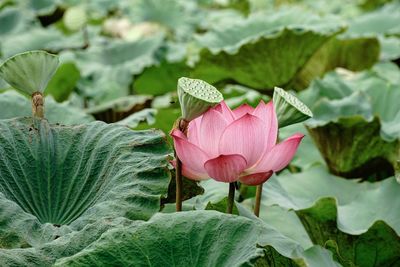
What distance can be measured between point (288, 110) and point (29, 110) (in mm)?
580

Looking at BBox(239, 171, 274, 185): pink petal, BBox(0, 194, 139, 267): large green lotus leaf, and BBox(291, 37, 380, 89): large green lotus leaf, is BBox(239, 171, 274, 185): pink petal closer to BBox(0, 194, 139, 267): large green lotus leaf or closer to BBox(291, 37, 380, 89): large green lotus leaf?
BBox(0, 194, 139, 267): large green lotus leaf

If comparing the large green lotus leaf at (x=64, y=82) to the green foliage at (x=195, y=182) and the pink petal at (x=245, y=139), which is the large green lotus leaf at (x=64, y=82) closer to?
the green foliage at (x=195, y=182)

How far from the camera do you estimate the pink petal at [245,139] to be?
0.90m

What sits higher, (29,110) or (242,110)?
(242,110)

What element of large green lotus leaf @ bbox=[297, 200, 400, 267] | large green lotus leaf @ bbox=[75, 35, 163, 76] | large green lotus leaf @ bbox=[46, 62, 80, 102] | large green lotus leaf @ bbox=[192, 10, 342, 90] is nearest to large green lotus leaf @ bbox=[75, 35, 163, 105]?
large green lotus leaf @ bbox=[75, 35, 163, 76]

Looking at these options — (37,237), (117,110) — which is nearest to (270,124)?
(37,237)

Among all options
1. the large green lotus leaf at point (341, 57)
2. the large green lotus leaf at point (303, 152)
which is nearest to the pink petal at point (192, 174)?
the large green lotus leaf at point (303, 152)

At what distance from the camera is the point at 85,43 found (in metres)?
3.19

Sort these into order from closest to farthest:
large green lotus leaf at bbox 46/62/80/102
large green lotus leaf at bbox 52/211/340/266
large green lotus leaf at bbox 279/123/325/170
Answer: large green lotus leaf at bbox 52/211/340/266, large green lotus leaf at bbox 279/123/325/170, large green lotus leaf at bbox 46/62/80/102

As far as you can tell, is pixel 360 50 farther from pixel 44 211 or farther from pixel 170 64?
pixel 44 211

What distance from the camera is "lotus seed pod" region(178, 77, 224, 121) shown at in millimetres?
856

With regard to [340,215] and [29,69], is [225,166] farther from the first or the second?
[340,215]

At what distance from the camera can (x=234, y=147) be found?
2.97 ft

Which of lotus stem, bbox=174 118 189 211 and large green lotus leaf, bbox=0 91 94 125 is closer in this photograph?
lotus stem, bbox=174 118 189 211
